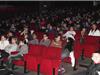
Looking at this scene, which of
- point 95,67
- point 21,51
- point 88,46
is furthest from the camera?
point 88,46

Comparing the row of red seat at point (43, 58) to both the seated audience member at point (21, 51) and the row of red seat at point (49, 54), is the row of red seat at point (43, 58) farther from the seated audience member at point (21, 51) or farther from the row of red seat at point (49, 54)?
the seated audience member at point (21, 51)

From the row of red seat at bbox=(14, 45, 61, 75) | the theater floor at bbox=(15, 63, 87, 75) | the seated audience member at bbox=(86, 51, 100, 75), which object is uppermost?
the seated audience member at bbox=(86, 51, 100, 75)

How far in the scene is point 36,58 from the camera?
1128 cm

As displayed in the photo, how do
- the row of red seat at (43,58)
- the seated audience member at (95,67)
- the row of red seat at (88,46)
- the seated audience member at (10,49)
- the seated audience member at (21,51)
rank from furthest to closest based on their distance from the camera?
the row of red seat at (88,46) → the seated audience member at (10,49) → the seated audience member at (21,51) → the row of red seat at (43,58) → the seated audience member at (95,67)

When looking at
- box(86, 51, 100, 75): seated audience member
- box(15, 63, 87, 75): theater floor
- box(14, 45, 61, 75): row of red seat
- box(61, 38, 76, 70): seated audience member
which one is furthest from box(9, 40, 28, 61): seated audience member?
box(86, 51, 100, 75): seated audience member

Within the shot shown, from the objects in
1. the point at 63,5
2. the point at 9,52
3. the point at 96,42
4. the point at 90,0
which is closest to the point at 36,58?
the point at 9,52

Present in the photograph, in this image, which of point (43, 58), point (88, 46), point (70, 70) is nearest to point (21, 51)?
point (43, 58)

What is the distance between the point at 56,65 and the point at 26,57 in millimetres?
1604

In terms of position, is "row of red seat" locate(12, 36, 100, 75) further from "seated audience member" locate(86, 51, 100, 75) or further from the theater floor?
"seated audience member" locate(86, 51, 100, 75)

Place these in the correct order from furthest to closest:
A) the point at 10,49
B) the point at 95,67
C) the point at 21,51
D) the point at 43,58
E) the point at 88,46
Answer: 1. the point at 88,46
2. the point at 10,49
3. the point at 21,51
4. the point at 43,58
5. the point at 95,67

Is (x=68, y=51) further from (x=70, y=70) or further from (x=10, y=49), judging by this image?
(x=10, y=49)

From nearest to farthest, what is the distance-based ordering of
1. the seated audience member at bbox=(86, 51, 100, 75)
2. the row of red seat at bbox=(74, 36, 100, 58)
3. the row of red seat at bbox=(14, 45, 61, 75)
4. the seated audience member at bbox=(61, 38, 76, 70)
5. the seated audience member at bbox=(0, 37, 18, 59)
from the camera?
1. the seated audience member at bbox=(86, 51, 100, 75)
2. the row of red seat at bbox=(14, 45, 61, 75)
3. the seated audience member at bbox=(61, 38, 76, 70)
4. the seated audience member at bbox=(0, 37, 18, 59)
5. the row of red seat at bbox=(74, 36, 100, 58)

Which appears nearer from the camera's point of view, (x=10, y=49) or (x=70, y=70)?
(x=70, y=70)

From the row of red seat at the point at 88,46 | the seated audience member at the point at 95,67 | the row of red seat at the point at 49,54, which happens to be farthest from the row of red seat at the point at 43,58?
the seated audience member at the point at 95,67
